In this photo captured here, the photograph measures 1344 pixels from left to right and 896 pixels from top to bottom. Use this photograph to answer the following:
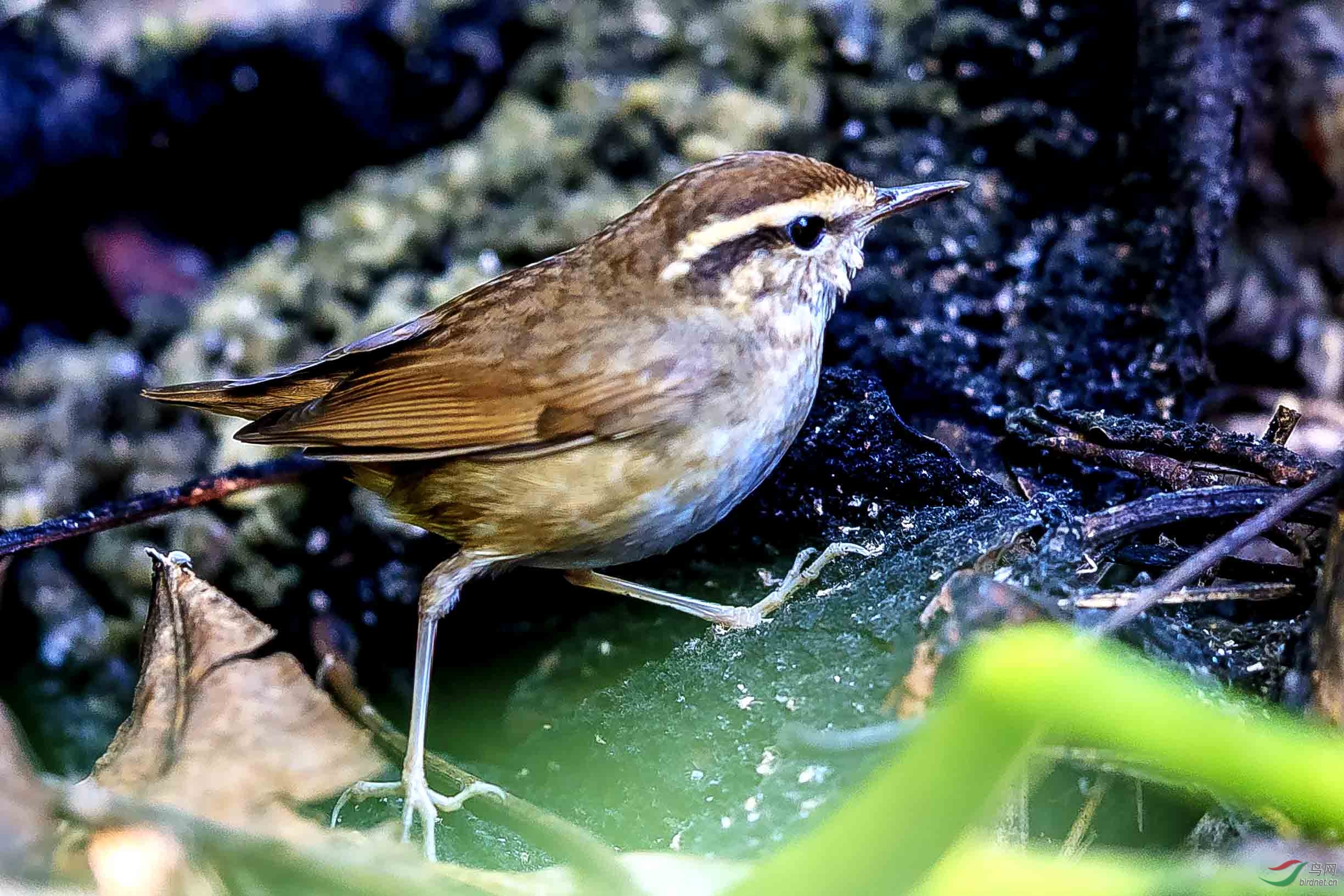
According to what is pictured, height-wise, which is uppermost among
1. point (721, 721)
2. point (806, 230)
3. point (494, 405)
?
point (806, 230)

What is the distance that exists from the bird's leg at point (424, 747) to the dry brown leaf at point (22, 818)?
59 centimetres

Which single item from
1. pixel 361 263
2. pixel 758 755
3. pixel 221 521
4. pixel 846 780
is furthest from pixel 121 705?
pixel 846 780

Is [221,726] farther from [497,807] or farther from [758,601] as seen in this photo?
[758,601]

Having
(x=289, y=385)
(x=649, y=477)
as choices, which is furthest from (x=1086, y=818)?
(x=289, y=385)

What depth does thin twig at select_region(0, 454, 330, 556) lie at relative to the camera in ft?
10.3

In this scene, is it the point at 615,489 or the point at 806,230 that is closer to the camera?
the point at 615,489

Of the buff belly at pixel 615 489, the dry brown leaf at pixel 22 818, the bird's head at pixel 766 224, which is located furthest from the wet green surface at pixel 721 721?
the dry brown leaf at pixel 22 818

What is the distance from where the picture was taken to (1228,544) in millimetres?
2127

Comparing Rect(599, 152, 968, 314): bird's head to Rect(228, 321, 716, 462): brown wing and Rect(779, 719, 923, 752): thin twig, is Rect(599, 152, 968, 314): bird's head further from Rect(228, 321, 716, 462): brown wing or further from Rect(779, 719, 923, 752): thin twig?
Rect(779, 719, 923, 752): thin twig

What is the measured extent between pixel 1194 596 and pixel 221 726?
1.87 metres

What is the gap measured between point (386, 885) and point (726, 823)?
83 centimetres

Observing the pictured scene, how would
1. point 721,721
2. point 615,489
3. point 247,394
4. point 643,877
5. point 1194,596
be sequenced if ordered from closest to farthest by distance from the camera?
point 643,877 < point 1194,596 < point 721,721 < point 615,489 < point 247,394

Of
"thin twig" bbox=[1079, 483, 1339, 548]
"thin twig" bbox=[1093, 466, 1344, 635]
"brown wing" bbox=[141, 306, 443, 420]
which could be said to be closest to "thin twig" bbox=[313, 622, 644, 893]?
"brown wing" bbox=[141, 306, 443, 420]

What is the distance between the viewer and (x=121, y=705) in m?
3.80
